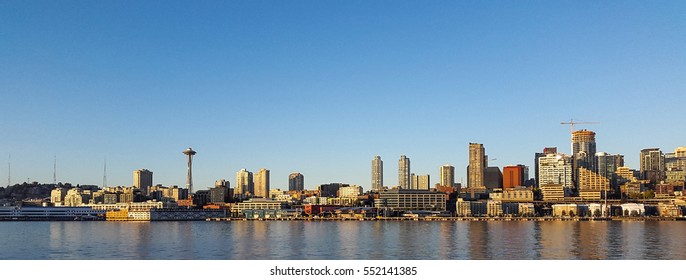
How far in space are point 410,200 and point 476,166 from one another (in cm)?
1874

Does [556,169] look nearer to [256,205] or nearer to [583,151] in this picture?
[583,151]

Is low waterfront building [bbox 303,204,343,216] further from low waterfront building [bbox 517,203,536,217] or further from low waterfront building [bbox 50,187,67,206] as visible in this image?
low waterfront building [bbox 50,187,67,206]

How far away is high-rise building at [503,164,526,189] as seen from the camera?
83.2 meters

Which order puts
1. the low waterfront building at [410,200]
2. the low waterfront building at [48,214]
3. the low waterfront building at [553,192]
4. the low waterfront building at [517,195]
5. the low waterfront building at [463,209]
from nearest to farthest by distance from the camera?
the low waterfront building at [48,214] → the low waterfront building at [463,209] → the low waterfront building at [410,200] → the low waterfront building at [517,195] → the low waterfront building at [553,192]

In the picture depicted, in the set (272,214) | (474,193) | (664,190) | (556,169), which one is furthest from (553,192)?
(272,214)

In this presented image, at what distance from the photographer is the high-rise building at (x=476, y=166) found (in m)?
84.7

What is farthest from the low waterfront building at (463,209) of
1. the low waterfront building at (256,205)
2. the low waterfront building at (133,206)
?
the low waterfront building at (133,206)

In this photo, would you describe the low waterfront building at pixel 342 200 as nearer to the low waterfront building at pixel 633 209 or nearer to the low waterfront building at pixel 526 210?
the low waterfront building at pixel 526 210

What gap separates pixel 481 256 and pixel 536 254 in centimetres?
156

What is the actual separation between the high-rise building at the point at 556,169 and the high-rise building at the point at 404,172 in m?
13.5

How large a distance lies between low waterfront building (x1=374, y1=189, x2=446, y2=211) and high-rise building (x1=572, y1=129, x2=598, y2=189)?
1953cm

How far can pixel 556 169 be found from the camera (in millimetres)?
82375

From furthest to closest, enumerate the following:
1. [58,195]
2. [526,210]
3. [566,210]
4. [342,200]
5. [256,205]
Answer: [342,200] < [58,195] < [256,205] < [526,210] < [566,210]
